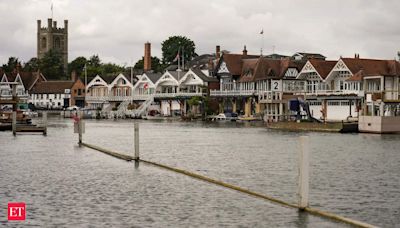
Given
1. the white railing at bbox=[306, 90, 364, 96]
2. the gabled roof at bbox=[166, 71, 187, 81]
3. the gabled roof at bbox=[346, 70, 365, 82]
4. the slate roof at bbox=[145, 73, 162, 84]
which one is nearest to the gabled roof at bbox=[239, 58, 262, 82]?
the white railing at bbox=[306, 90, 364, 96]

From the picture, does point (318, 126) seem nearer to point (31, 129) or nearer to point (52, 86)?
point (31, 129)

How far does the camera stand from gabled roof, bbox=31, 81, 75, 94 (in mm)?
174262

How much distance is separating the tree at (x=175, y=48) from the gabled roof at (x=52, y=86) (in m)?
26.3

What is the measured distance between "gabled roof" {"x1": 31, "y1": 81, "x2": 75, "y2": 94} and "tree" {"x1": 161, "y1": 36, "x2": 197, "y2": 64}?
26.3 metres

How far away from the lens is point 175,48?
179 meters

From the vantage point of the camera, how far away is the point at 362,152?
136ft

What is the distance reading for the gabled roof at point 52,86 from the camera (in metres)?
174

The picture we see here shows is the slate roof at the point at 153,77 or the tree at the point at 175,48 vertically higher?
the tree at the point at 175,48

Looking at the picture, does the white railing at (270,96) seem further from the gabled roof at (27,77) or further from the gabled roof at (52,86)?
the gabled roof at (27,77)

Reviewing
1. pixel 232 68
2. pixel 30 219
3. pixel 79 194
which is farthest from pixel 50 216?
pixel 232 68

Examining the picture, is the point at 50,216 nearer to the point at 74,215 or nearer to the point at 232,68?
the point at 74,215

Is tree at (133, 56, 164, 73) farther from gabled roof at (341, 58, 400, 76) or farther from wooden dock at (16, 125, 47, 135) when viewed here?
wooden dock at (16, 125, 47, 135)

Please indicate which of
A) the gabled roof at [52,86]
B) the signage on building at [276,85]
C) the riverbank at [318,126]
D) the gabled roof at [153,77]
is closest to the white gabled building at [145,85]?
the gabled roof at [153,77]

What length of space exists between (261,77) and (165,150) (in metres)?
73.5
